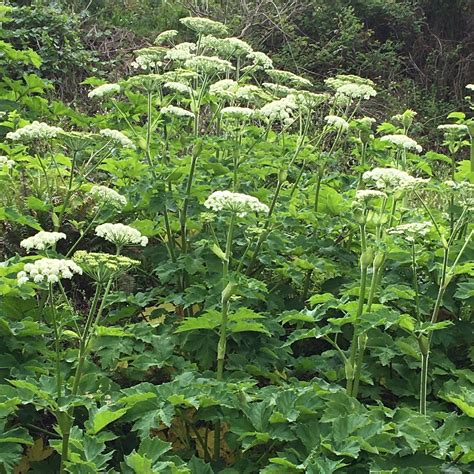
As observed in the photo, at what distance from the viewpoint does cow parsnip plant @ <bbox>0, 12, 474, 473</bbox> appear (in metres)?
2.71

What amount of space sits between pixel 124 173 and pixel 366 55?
8809 mm

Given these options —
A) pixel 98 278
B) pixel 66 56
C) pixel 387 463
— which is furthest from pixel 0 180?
pixel 66 56

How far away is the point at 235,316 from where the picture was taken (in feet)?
10.5

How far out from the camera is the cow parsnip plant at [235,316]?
271cm

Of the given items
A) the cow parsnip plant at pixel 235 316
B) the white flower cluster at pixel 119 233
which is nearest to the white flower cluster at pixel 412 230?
the cow parsnip plant at pixel 235 316

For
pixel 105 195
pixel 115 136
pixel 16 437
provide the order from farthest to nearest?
pixel 115 136
pixel 105 195
pixel 16 437

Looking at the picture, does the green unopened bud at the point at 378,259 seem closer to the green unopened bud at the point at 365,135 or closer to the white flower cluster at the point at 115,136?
the green unopened bud at the point at 365,135

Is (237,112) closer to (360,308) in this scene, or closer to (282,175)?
(282,175)

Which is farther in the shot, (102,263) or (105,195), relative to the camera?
(105,195)

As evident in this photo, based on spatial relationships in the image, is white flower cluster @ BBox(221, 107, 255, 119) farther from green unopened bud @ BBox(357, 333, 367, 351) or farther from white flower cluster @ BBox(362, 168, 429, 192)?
green unopened bud @ BBox(357, 333, 367, 351)

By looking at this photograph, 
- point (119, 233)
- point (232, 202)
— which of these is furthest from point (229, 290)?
point (119, 233)

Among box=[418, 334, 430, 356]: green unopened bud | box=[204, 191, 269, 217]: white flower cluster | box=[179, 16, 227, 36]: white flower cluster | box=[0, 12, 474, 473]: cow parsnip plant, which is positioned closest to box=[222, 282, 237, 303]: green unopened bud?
box=[0, 12, 474, 473]: cow parsnip plant

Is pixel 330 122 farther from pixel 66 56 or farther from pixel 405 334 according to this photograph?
pixel 66 56

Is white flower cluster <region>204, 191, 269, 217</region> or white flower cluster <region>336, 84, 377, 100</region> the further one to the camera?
white flower cluster <region>336, 84, 377, 100</region>
